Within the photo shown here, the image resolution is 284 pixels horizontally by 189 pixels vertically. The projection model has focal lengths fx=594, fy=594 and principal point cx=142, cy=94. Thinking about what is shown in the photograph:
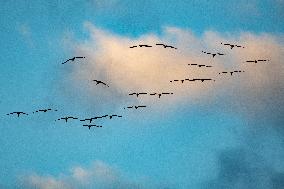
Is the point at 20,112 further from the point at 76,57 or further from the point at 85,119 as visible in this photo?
the point at 76,57

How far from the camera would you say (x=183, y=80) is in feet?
514

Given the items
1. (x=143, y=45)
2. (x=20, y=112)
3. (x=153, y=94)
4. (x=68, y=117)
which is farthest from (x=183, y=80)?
(x=20, y=112)

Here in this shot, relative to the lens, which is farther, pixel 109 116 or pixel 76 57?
pixel 109 116

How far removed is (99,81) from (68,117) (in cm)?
2209

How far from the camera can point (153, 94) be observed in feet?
521

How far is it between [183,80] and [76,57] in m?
29.6

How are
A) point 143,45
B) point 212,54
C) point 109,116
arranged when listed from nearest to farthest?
point 143,45 < point 212,54 < point 109,116

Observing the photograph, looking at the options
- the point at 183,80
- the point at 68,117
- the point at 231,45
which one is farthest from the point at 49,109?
the point at 231,45

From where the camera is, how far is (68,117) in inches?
6673

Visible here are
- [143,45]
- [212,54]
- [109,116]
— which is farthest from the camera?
[109,116]

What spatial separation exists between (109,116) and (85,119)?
24.1ft

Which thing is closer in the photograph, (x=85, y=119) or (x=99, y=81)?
(x=99, y=81)

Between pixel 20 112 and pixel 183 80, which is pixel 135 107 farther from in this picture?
pixel 20 112

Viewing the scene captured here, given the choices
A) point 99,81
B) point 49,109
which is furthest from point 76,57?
point 49,109
